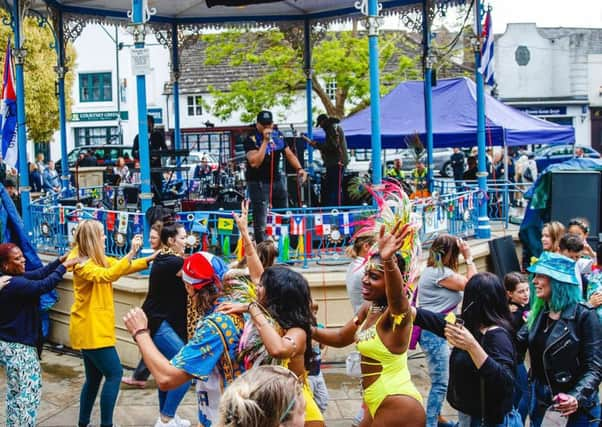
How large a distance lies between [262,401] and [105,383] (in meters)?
4.17

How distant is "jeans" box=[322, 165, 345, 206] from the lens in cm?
1148

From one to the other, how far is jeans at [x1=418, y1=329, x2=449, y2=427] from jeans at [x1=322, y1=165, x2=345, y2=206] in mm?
5366

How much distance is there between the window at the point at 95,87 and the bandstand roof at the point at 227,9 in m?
29.1

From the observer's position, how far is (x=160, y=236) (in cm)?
635

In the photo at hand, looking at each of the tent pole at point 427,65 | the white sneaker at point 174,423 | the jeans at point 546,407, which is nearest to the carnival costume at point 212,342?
the jeans at point 546,407

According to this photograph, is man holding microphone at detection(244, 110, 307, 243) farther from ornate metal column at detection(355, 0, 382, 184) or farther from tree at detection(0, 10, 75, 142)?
tree at detection(0, 10, 75, 142)

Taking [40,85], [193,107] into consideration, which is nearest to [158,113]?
[193,107]

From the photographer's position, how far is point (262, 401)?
255 cm

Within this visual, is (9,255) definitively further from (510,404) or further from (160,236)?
(510,404)

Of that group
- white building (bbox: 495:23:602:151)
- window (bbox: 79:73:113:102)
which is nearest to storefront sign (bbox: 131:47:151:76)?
window (bbox: 79:73:113:102)

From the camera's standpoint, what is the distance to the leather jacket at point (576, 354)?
4.66 metres

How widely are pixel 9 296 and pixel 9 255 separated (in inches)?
12.2

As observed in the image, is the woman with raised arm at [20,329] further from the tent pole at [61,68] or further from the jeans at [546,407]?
the tent pole at [61,68]

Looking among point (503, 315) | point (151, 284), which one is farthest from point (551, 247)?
point (151, 284)
